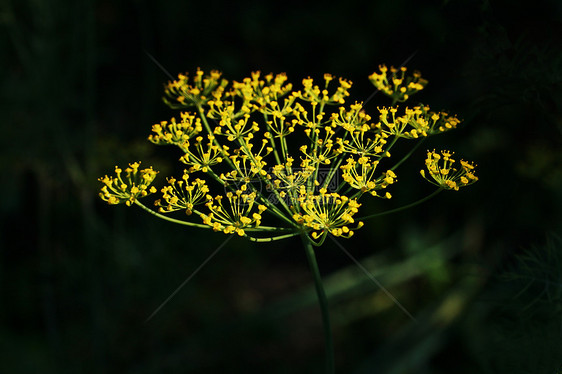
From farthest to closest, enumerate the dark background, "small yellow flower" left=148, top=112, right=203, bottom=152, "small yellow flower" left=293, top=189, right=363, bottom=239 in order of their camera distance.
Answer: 1. the dark background
2. "small yellow flower" left=148, top=112, right=203, bottom=152
3. "small yellow flower" left=293, top=189, right=363, bottom=239

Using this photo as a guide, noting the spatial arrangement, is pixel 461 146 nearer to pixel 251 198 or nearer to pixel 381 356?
pixel 381 356

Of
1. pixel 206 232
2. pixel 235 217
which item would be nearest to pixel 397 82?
pixel 235 217

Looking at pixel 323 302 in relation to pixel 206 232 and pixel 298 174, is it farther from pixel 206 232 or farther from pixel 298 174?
pixel 206 232

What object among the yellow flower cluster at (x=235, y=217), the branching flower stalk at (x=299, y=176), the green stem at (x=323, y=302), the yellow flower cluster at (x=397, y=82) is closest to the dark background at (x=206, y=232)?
the yellow flower cluster at (x=397, y=82)

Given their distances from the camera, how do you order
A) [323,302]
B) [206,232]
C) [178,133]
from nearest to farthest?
[323,302] < [178,133] < [206,232]

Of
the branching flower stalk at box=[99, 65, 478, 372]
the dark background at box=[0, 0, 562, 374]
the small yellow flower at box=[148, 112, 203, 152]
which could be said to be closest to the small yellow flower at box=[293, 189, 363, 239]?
the branching flower stalk at box=[99, 65, 478, 372]

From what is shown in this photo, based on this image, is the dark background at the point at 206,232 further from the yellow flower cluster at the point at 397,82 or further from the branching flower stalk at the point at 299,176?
the branching flower stalk at the point at 299,176

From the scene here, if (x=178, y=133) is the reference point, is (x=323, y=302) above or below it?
below

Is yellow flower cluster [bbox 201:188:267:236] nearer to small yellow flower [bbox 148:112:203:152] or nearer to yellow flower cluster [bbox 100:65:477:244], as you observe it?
yellow flower cluster [bbox 100:65:477:244]

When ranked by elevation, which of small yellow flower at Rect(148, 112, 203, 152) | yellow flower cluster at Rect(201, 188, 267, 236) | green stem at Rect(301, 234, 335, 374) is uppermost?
small yellow flower at Rect(148, 112, 203, 152)
